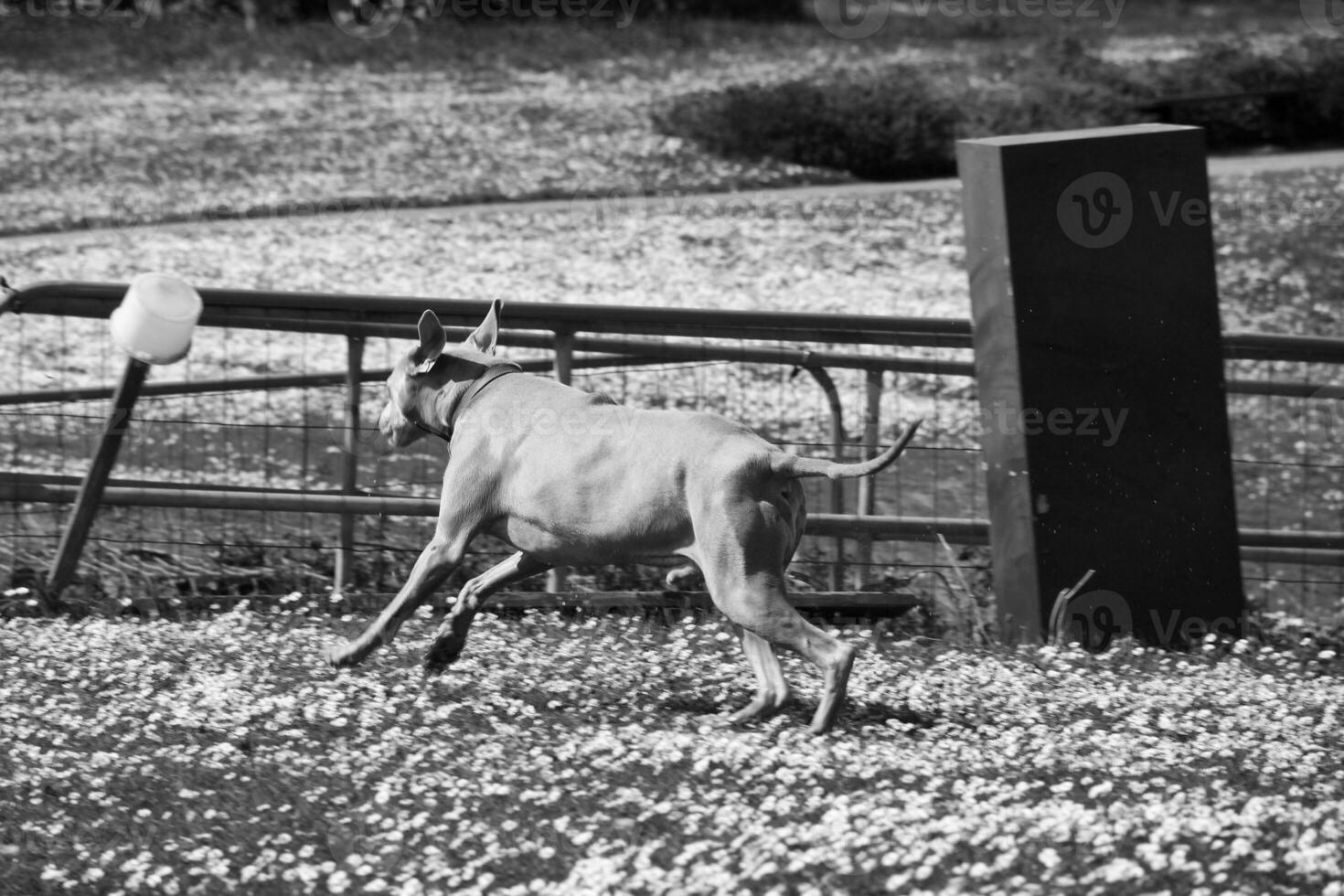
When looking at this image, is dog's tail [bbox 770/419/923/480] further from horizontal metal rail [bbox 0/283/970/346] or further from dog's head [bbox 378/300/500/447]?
horizontal metal rail [bbox 0/283/970/346]

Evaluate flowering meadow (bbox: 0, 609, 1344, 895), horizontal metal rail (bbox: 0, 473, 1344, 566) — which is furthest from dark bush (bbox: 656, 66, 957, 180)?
flowering meadow (bbox: 0, 609, 1344, 895)

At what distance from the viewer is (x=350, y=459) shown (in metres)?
8.58

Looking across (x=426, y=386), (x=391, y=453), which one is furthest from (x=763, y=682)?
(x=391, y=453)

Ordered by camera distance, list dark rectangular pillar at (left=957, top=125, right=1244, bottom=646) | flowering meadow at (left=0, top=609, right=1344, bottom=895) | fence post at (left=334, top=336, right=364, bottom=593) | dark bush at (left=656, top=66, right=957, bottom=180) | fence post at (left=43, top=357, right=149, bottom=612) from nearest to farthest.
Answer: flowering meadow at (left=0, top=609, right=1344, bottom=895) → fence post at (left=43, top=357, right=149, bottom=612) → dark rectangular pillar at (left=957, top=125, right=1244, bottom=646) → fence post at (left=334, top=336, right=364, bottom=593) → dark bush at (left=656, top=66, right=957, bottom=180)

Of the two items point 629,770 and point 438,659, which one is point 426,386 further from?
point 629,770

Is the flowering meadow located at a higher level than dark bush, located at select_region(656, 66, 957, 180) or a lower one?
lower

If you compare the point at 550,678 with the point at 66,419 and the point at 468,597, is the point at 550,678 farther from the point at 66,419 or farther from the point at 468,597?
the point at 66,419

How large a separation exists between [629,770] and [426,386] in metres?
1.81

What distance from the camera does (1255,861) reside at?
5.23 m

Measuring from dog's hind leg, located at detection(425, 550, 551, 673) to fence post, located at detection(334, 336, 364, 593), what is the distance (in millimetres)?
1596

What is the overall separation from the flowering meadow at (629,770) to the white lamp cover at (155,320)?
1208 mm

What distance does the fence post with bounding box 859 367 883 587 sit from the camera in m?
Result: 8.73

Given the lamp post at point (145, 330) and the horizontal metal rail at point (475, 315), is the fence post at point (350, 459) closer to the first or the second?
the horizontal metal rail at point (475, 315)

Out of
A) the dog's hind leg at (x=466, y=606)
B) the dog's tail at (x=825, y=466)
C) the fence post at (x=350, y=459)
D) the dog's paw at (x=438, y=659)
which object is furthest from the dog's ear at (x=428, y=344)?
the fence post at (x=350, y=459)
